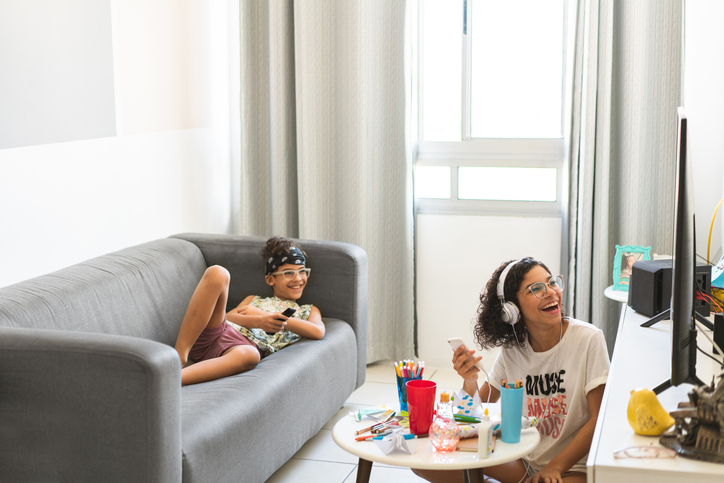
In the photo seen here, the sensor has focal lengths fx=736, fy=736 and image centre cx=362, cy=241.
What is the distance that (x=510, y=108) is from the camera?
3.69m

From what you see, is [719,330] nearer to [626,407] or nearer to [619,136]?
[626,407]

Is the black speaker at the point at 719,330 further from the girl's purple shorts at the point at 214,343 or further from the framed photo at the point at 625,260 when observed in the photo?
the girl's purple shorts at the point at 214,343

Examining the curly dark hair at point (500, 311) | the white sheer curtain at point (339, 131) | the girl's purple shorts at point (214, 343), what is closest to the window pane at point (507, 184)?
the white sheer curtain at point (339, 131)

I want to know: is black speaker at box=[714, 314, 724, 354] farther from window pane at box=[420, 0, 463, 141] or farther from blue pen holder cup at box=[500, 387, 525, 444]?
window pane at box=[420, 0, 463, 141]

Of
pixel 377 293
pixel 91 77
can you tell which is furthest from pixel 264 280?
pixel 91 77

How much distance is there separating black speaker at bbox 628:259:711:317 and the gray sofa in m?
1.15

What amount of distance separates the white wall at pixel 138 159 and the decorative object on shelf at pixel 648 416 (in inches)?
79.6

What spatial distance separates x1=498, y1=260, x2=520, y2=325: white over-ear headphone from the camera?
193cm

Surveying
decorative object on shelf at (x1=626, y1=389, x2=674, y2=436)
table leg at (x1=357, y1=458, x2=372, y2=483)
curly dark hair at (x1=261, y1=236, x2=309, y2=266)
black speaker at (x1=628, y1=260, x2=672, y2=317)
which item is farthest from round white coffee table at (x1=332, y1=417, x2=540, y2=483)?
curly dark hair at (x1=261, y1=236, x2=309, y2=266)

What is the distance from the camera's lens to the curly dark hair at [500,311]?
6.52 feet

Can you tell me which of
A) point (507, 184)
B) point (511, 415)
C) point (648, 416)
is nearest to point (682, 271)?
point (648, 416)

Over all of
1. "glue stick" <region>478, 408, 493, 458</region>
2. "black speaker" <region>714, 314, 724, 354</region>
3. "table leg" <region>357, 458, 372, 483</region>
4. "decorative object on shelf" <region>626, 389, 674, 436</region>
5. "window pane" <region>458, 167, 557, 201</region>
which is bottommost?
"table leg" <region>357, 458, 372, 483</region>

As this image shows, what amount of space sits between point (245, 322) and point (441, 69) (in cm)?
172

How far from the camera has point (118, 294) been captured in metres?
2.60
